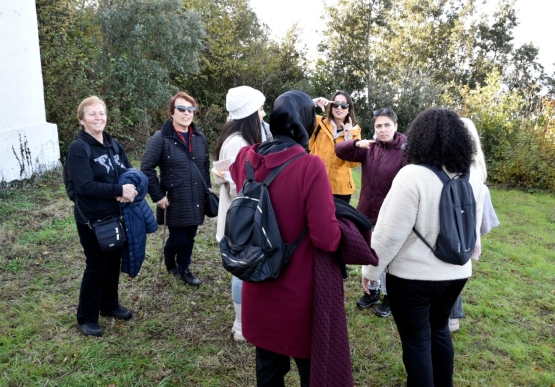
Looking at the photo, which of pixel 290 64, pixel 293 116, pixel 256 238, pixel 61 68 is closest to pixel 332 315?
pixel 256 238

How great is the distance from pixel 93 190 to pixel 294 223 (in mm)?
1808

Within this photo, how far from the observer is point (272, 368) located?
86.0 inches

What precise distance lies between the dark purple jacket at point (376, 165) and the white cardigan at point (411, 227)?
1.25m

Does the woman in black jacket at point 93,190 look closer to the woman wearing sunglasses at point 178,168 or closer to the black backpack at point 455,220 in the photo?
the woman wearing sunglasses at point 178,168

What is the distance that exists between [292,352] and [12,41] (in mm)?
8054

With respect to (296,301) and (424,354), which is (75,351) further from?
(424,354)

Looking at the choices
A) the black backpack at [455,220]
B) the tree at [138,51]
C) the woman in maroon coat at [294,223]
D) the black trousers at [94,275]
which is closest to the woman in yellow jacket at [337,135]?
the black backpack at [455,220]

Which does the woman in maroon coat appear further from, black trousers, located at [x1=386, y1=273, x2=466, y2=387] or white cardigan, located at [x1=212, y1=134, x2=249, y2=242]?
white cardigan, located at [x1=212, y1=134, x2=249, y2=242]

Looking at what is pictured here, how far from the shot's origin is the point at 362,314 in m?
4.04

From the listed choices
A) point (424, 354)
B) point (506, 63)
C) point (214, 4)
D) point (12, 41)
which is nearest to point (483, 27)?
point (506, 63)

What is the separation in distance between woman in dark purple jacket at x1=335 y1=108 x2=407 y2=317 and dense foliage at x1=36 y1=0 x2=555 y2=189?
314 inches

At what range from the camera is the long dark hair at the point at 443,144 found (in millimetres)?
2275

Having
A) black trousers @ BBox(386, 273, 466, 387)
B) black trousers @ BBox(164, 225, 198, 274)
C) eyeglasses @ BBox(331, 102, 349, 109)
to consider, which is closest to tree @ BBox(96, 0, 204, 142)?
black trousers @ BBox(164, 225, 198, 274)

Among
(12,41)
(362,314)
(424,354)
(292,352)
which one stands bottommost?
(362,314)
